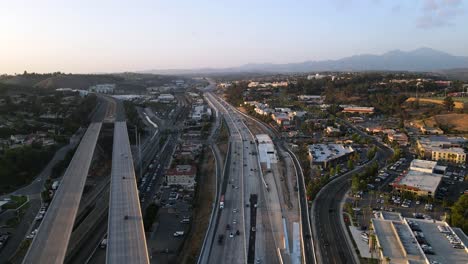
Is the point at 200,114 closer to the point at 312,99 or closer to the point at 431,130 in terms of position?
the point at 312,99

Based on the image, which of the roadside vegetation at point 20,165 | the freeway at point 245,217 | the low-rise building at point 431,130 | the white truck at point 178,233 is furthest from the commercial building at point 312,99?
the white truck at point 178,233

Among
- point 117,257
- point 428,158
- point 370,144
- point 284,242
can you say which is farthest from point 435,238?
point 370,144

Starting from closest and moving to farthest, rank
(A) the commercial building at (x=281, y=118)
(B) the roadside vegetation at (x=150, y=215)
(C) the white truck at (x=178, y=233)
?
(C) the white truck at (x=178, y=233), (B) the roadside vegetation at (x=150, y=215), (A) the commercial building at (x=281, y=118)

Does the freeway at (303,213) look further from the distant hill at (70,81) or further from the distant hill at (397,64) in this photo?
the distant hill at (397,64)

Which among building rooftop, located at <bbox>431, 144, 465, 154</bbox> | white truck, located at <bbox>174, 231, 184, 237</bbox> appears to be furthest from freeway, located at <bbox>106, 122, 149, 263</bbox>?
building rooftop, located at <bbox>431, 144, 465, 154</bbox>

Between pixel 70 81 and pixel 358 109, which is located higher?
pixel 70 81

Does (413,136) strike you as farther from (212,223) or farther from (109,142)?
(109,142)

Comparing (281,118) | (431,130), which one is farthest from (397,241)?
(281,118)
